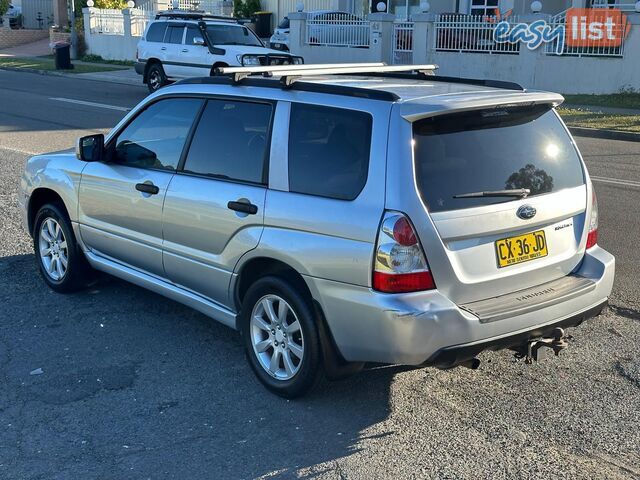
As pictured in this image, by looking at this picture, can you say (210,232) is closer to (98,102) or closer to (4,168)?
(4,168)

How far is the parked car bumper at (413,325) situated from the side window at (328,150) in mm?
511

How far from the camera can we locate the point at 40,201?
6363mm

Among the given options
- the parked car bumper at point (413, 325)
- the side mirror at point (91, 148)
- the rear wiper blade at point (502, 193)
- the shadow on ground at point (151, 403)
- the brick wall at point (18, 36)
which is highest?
the brick wall at point (18, 36)

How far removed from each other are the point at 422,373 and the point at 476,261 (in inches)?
40.9

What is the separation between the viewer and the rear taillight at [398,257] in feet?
12.7

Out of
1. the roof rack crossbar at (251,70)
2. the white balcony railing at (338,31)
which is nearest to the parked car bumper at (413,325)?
the roof rack crossbar at (251,70)

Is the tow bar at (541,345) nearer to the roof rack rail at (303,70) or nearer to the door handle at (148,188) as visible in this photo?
the roof rack rail at (303,70)

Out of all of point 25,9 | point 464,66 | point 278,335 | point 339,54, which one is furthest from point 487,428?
point 25,9

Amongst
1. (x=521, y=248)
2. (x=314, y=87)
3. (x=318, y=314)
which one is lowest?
(x=318, y=314)

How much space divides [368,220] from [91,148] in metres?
2.62

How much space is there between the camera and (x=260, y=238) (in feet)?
14.5

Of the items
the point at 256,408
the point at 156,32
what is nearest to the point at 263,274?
the point at 256,408

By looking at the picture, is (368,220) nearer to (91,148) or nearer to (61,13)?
(91,148)

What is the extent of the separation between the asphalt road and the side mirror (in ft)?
3.63
